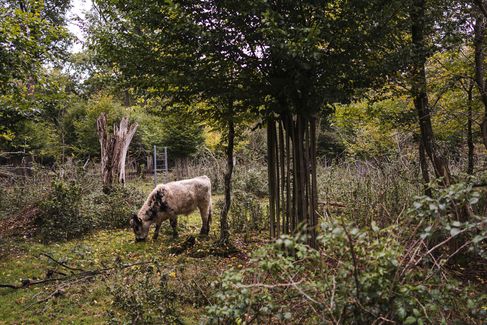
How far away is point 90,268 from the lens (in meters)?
6.89

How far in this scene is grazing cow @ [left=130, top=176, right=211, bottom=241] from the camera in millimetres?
8859

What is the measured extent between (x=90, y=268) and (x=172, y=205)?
2.67 m

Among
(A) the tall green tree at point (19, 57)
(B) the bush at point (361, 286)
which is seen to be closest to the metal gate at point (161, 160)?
(A) the tall green tree at point (19, 57)

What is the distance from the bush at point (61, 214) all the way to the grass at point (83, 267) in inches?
13.4

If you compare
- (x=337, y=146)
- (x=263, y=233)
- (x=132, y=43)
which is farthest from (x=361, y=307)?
(x=337, y=146)

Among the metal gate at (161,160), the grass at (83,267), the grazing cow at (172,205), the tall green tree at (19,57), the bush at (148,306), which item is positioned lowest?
the grass at (83,267)

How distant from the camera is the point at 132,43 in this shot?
19.3 ft

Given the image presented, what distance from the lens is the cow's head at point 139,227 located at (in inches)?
345

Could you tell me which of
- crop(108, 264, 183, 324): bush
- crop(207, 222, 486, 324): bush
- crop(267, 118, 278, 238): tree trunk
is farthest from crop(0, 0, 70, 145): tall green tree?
Answer: crop(207, 222, 486, 324): bush

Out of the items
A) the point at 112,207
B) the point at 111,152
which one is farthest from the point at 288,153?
the point at 111,152

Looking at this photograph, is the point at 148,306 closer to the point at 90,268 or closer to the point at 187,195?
the point at 90,268

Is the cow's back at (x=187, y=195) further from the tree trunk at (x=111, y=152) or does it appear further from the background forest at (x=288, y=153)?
the tree trunk at (x=111, y=152)

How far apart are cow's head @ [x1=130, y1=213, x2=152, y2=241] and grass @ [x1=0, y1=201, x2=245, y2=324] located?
185 millimetres

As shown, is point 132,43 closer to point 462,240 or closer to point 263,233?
point 263,233
